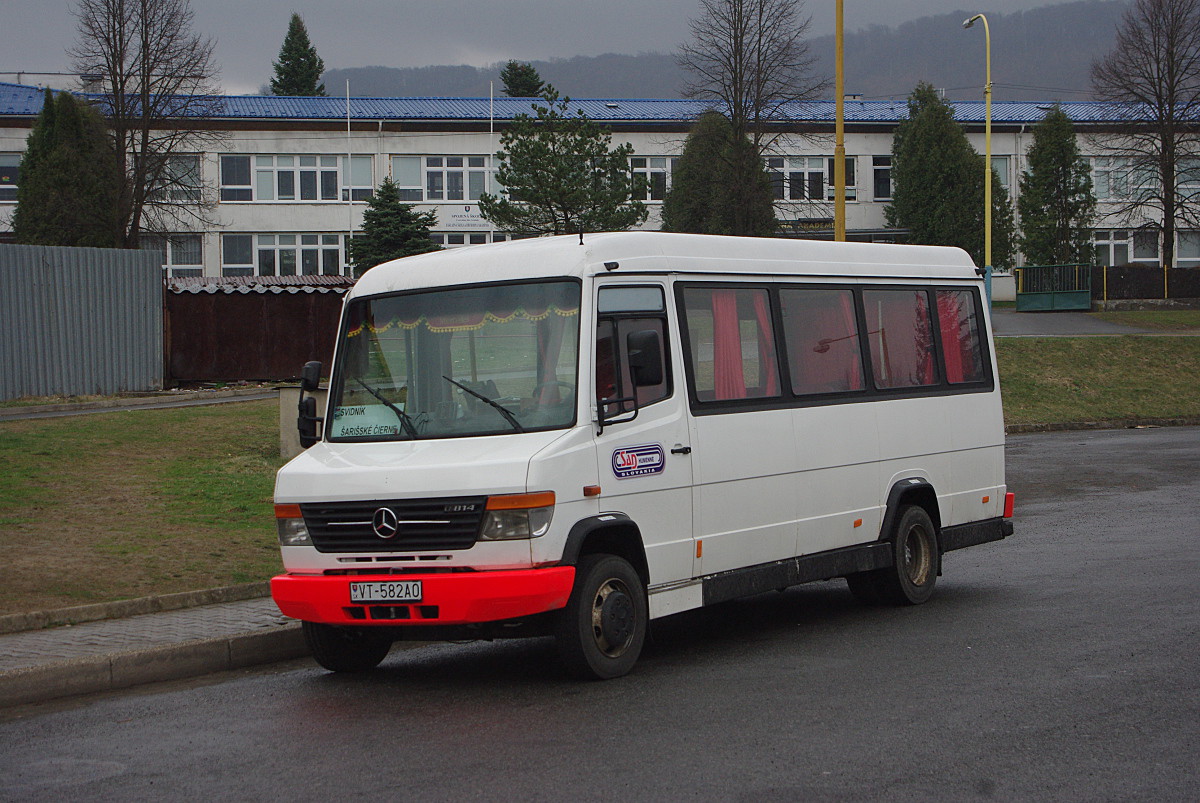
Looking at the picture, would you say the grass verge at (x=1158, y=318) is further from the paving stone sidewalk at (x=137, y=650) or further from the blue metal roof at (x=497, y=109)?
the paving stone sidewalk at (x=137, y=650)

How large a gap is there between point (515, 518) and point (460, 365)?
48.1 inches

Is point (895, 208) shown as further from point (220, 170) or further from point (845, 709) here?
point (845, 709)

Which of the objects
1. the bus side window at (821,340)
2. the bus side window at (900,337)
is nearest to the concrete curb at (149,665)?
the bus side window at (821,340)

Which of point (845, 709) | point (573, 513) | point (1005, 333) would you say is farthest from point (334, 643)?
point (1005, 333)

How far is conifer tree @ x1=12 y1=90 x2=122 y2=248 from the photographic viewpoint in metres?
42.5

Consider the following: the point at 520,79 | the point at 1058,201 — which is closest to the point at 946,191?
the point at 1058,201

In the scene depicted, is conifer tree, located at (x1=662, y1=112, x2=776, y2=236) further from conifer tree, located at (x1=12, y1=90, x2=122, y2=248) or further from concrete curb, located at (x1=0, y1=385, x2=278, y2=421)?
concrete curb, located at (x1=0, y1=385, x2=278, y2=421)

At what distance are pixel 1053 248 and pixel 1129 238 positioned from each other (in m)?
12.5

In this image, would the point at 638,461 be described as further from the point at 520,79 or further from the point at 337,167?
the point at 520,79

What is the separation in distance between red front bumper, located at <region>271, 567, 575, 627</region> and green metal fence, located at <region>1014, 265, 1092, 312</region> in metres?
50.5

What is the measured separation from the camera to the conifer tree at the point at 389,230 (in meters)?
49.1

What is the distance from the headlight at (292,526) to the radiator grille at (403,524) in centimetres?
13

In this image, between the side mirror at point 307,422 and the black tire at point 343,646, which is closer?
the black tire at point 343,646

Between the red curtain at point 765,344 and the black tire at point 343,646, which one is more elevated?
the red curtain at point 765,344
